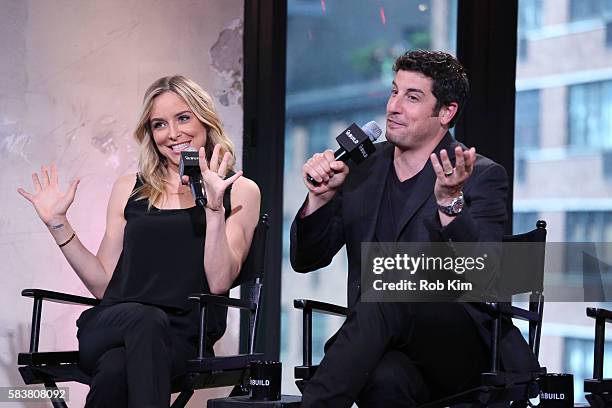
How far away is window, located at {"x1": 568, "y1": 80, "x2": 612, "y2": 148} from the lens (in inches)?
140

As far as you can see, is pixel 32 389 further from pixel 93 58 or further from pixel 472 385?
pixel 472 385

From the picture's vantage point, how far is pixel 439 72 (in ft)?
9.07

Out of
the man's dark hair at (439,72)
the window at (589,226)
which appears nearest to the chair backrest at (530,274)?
the man's dark hair at (439,72)

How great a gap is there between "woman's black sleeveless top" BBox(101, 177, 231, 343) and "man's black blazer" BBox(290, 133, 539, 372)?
0.40 m

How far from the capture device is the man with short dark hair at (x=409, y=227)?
232 cm

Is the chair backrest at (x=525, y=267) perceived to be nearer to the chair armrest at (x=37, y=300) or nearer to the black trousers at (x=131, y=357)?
the black trousers at (x=131, y=357)

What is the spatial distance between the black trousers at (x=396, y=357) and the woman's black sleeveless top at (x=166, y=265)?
28.7 inches

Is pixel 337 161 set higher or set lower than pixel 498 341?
higher

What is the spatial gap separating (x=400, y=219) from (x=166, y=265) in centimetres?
79

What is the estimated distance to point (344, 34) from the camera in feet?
13.3

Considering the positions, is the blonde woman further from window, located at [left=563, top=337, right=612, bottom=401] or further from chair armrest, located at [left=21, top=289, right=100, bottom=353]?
window, located at [left=563, top=337, right=612, bottom=401]

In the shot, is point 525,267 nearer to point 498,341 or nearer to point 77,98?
point 498,341

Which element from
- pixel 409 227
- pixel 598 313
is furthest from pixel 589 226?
pixel 409 227

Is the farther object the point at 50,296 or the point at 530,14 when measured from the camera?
the point at 530,14
